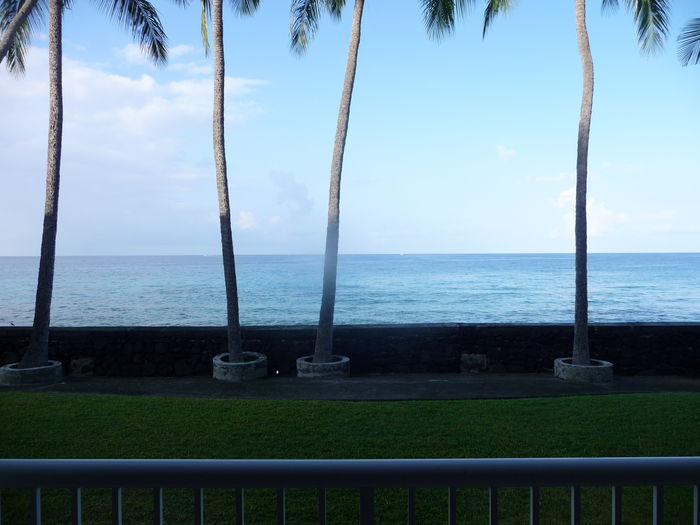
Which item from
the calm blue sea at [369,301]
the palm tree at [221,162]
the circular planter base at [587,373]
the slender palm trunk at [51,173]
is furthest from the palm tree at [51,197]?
the calm blue sea at [369,301]

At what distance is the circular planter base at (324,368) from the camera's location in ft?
35.4

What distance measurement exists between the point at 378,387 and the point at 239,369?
8.96 ft

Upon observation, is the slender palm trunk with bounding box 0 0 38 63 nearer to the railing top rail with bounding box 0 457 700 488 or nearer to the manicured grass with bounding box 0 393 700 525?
the manicured grass with bounding box 0 393 700 525

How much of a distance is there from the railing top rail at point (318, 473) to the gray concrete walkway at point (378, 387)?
7383 millimetres

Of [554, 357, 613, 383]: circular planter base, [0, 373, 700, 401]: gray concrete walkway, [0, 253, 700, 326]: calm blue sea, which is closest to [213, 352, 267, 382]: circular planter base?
[0, 373, 700, 401]: gray concrete walkway

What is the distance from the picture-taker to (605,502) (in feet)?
15.7

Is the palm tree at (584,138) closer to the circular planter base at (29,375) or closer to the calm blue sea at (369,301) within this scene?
the circular planter base at (29,375)

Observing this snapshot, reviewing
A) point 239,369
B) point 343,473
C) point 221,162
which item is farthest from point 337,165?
point 343,473

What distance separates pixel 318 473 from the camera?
4.96 feet

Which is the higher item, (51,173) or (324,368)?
(51,173)

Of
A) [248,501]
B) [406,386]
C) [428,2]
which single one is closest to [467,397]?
[406,386]

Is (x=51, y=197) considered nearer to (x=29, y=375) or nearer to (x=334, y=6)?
(x=29, y=375)

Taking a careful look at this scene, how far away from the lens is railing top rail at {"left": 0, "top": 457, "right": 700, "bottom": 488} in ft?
4.95

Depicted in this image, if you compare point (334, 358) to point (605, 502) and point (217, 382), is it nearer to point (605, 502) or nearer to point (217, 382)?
point (217, 382)
